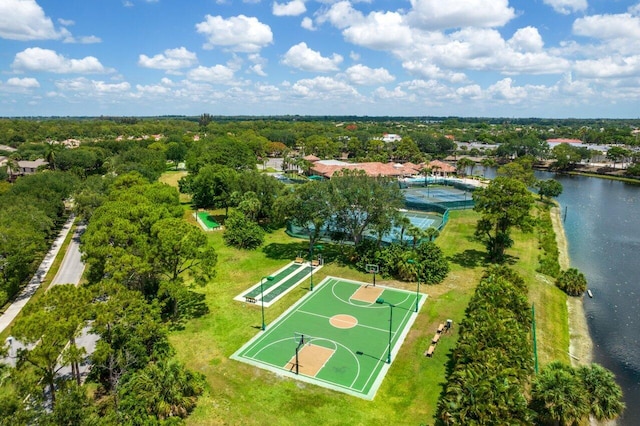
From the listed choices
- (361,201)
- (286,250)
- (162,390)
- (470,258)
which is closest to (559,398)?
(162,390)

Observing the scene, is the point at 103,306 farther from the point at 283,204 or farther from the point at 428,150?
the point at 428,150

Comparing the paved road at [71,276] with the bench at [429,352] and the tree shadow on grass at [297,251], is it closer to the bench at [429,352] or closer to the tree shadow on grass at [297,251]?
the tree shadow on grass at [297,251]

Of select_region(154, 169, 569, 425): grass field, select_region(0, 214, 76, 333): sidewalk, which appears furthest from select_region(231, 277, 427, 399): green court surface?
select_region(0, 214, 76, 333): sidewalk

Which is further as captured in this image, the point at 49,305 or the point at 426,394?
the point at 426,394

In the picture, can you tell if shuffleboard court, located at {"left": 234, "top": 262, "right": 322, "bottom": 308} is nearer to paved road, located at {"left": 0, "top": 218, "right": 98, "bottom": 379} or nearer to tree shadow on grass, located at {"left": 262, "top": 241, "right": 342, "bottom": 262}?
tree shadow on grass, located at {"left": 262, "top": 241, "right": 342, "bottom": 262}

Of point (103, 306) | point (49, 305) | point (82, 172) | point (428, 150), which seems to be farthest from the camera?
point (428, 150)

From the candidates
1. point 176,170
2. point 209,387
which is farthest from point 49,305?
point 176,170
